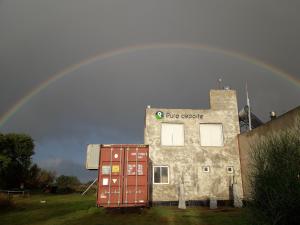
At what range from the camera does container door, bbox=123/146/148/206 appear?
1666 centimetres

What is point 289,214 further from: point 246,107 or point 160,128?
point 246,107

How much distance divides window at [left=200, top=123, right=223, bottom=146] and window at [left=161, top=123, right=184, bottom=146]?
1.82 meters

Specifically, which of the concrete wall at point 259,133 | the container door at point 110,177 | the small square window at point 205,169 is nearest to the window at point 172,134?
the small square window at point 205,169

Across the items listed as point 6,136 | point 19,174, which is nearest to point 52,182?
point 19,174

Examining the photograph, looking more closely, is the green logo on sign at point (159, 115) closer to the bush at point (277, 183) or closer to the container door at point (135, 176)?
the container door at point (135, 176)

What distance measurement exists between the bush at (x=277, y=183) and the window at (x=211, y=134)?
12085mm

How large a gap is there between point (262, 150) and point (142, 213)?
355 inches

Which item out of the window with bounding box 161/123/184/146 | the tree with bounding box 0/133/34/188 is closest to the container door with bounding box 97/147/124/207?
the window with bounding box 161/123/184/146

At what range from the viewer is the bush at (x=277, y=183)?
8828 millimetres

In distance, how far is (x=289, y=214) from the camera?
891 centimetres

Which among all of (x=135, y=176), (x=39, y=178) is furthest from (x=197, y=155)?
(x=39, y=178)

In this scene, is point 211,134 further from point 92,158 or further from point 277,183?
point 277,183

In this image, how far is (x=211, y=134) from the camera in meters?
23.0

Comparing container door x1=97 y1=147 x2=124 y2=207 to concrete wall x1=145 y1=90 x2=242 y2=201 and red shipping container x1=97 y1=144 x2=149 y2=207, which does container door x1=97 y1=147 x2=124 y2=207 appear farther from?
concrete wall x1=145 y1=90 x2=242 y2=201
